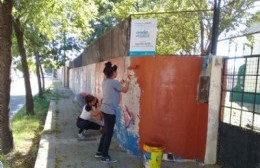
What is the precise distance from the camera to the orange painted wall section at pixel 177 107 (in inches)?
290

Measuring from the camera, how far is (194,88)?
24.2 feet

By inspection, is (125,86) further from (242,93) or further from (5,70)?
(5,70)

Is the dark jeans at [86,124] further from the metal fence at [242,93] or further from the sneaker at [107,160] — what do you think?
the metal fence at [242,93]

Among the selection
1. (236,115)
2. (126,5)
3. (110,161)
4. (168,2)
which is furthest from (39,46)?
(236,115)

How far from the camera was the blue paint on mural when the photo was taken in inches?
311

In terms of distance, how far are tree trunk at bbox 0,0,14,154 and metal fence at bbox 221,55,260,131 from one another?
505cm

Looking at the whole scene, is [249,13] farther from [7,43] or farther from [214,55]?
[7,43]

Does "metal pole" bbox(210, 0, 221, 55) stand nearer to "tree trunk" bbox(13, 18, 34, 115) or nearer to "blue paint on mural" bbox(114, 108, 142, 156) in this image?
"blue paint on mural" bbox(114, 108, 142, 156)

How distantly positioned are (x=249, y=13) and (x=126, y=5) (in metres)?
6.23

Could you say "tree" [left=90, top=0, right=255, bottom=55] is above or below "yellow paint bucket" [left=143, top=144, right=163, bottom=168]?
above

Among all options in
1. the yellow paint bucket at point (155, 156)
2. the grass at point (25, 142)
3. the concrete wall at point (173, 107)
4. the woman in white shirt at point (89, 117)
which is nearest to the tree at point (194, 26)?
the woman in white shirt at point (89, 117)

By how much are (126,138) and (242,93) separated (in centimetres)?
287

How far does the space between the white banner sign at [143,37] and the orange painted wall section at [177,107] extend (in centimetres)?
44

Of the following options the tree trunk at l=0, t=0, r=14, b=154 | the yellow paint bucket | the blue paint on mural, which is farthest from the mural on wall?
the tree trunk at l=0, t=0, r=14, b=154
